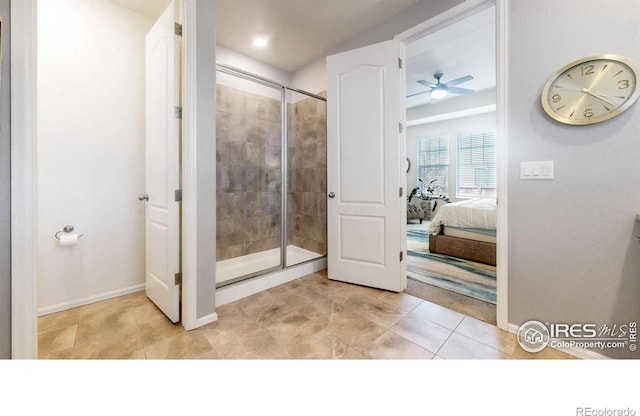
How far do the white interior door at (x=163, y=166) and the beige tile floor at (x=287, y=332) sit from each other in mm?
255

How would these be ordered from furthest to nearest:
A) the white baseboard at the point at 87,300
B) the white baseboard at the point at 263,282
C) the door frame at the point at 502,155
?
the white baseboard at the point at 263,282
the white baseboard at the point at 87,300
the door frame at the point at 502,155

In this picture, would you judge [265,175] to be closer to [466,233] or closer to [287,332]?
[287,332]

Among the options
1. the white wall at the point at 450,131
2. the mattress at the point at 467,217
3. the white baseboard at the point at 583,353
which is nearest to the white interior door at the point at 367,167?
the white baseboard at the point at 583,353

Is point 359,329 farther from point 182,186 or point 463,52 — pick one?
point 463,52

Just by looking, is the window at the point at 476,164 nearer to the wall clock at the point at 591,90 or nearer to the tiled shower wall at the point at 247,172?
the wall clock at the point at 591,90

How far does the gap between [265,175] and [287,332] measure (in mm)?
2133

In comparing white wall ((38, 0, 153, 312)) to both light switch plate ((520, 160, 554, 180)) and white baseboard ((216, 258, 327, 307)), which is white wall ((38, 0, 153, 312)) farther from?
light switch plate ((520, 160, 554, 180))

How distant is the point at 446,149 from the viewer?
609 centimetres

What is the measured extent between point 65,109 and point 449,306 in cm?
350

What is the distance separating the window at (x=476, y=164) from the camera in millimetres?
5480

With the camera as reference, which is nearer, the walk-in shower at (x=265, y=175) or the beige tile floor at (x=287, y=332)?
the beige tile floor at (x=287, y=332)

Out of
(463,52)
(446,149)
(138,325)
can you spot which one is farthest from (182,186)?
(446,149)

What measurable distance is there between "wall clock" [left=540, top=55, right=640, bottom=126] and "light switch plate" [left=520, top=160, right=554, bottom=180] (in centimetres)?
25

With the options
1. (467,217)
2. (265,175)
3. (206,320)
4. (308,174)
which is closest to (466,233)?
(467,217)
